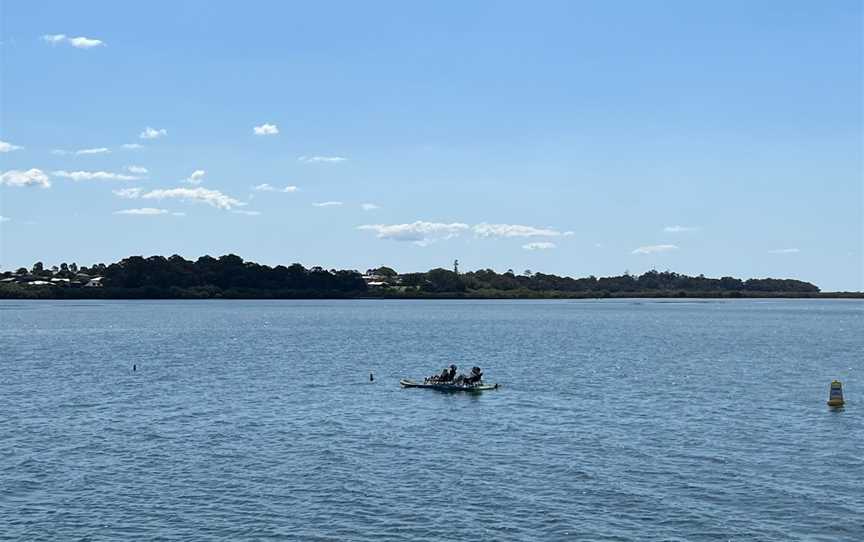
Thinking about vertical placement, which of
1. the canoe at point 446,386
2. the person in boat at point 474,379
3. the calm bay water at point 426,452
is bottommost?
the calm bay water at point 426,452

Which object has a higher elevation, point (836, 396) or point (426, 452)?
point (836, 396)

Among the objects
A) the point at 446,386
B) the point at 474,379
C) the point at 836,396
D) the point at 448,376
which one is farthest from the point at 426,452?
the point at 836,396

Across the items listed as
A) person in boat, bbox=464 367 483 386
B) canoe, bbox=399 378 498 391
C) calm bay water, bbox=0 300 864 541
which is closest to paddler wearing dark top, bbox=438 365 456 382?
canoe, bbox=399 378 498 391

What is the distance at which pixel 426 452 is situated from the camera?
159 feet

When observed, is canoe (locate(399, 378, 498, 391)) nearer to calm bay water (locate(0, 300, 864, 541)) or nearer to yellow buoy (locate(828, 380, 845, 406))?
calm bay water (locate(0, 300, 864, 541))

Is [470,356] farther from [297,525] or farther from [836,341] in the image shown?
[297,525]

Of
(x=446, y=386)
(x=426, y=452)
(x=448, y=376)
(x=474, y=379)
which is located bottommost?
(x=426, y=452)

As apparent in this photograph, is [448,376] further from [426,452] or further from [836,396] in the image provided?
[836,396]

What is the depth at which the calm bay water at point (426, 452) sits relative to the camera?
35.1 meters

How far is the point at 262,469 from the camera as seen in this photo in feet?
144

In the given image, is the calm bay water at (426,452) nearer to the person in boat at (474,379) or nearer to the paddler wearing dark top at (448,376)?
the person in boat at (474,379)

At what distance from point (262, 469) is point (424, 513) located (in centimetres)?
1097

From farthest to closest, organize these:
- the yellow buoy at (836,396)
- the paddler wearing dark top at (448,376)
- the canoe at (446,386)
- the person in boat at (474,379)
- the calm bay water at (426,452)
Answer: the paddler wearing dark top at (448,376), the person in boat at (474,379), the canoe at (446,386), the yellow buoy at (836,396), the calm bay water at (426,452)

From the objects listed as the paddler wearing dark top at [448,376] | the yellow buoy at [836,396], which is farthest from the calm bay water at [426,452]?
the paddler wearing dark top at [448,376]
